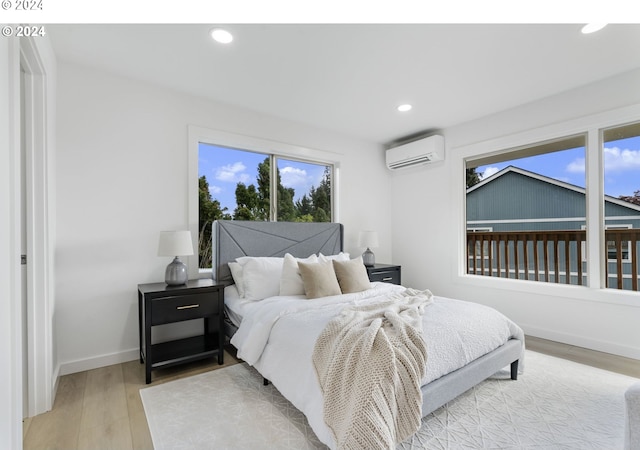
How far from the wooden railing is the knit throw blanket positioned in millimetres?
2685

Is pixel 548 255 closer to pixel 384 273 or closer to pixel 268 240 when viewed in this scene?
pixel 384 273

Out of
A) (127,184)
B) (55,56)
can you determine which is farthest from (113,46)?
(127,184)

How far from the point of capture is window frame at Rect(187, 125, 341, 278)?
3.23 m

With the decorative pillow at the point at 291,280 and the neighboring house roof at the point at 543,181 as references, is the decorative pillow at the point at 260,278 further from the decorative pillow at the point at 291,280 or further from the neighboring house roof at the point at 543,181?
the neighboring house roof at the point at 543,181

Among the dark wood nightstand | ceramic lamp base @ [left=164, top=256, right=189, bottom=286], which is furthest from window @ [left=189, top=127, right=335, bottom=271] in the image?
the dark wood nightstand

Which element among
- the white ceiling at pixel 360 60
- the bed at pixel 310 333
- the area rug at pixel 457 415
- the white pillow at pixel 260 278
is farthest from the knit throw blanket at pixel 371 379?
the white ceiling at pixel 360 60

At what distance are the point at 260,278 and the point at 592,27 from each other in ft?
10.5

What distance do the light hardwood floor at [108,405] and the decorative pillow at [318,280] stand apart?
980 millimetres

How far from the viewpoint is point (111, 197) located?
280cm

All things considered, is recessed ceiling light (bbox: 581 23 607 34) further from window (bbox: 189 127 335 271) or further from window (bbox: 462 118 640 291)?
window (bbox: 189 127 335 271)

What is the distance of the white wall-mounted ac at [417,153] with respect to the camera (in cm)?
421

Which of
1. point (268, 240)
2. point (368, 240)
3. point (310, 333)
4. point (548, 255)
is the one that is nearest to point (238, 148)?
point (268, 240)

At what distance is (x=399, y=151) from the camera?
462 cm

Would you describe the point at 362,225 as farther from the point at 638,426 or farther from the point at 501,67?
the point at 638,426
